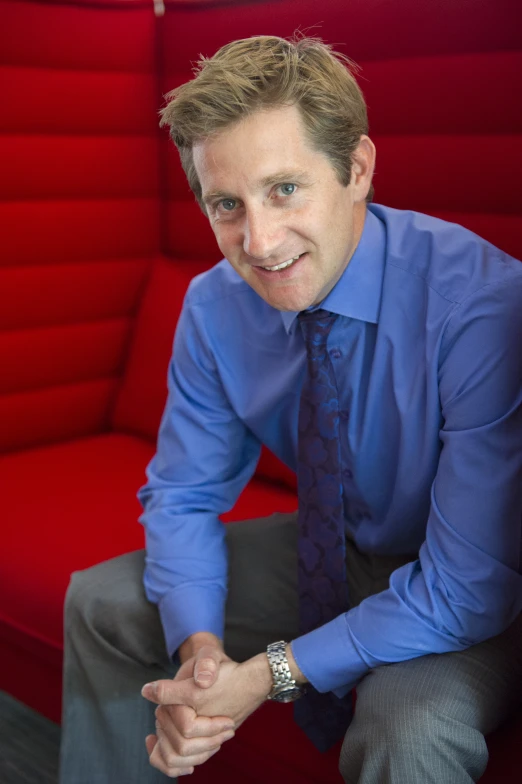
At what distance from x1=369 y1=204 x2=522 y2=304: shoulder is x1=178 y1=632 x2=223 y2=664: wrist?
A: 654 mm

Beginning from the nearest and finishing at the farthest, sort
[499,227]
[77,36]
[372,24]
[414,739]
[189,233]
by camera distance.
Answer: [414,739] → [499,227] → [372,24] → [77,36] → [189,233]

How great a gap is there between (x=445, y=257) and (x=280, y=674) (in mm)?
664

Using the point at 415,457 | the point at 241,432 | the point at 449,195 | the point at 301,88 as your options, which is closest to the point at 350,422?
the point at 415,457

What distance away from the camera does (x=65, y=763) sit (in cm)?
161

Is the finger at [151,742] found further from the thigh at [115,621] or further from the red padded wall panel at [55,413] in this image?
the red padded wall panel at [55,413]

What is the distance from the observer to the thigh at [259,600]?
5.53 ft

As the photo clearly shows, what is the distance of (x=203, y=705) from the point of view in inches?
54.4

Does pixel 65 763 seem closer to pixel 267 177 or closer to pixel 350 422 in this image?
pixel 350 422

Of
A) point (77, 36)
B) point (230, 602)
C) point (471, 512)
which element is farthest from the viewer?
point (77, 36)

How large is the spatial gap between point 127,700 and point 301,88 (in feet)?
3.34

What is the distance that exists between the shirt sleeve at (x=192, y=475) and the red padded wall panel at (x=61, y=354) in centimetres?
87

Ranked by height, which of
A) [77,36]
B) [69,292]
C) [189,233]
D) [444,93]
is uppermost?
[77,36]

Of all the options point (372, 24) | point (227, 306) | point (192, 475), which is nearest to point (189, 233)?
point (372, 24)

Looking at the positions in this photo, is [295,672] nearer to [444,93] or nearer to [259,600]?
[259,600]
